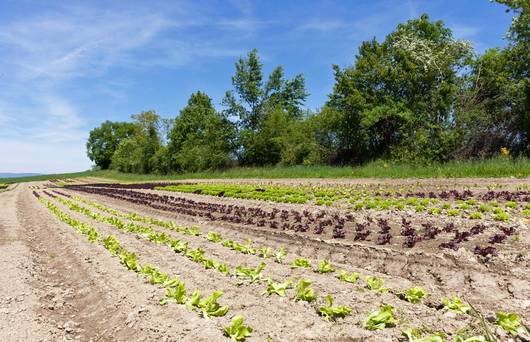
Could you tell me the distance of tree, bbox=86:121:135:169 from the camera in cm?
11738

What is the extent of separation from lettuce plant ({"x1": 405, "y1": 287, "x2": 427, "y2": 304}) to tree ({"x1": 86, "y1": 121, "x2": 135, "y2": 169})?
120286mm

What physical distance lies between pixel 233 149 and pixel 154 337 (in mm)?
41197

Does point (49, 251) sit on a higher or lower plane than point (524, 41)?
lower

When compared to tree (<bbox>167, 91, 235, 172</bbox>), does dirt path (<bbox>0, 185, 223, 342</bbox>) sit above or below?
below

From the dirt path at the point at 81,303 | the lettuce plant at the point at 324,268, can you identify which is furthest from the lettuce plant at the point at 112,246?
the lettuce plant at the point at 324,268

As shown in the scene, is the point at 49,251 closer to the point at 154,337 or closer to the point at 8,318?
the point at 8,318

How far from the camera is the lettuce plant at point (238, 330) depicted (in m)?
3.84

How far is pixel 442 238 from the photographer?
7426 mm

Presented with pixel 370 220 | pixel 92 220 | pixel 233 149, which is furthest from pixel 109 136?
pixel 370 220

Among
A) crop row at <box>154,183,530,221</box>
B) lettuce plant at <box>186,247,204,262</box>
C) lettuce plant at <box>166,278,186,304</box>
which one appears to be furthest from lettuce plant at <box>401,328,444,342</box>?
crop row at <box>154,183,530,221</box>

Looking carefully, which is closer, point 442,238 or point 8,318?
point 8,318

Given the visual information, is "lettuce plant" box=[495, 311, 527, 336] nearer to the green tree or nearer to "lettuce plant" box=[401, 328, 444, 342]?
"lettuce plant" box=[401, 328, 444, 342]

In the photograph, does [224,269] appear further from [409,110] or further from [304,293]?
[409,110]

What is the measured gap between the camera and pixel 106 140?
118750 mm
